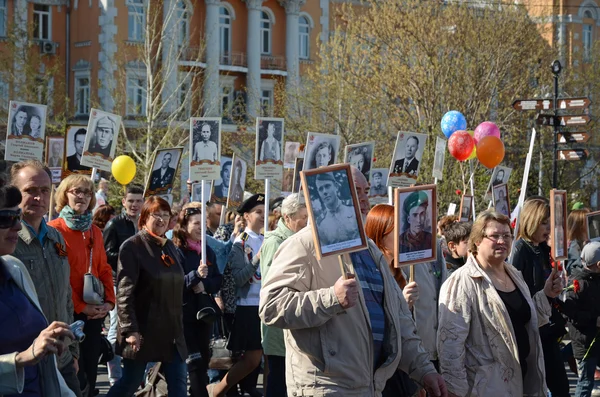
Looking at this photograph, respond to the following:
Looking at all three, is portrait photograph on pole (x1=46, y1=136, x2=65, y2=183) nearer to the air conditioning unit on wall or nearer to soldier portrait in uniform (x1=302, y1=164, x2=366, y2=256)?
soldier portrait in uniform (x1=302, y1=164, x2=366, y2=256)

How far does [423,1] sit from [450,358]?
24764 mm

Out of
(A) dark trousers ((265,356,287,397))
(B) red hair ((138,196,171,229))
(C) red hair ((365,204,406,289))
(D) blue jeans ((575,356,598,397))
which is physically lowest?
(D) blue jeans ((575,356,598,397))

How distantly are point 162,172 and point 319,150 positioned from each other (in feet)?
6.69

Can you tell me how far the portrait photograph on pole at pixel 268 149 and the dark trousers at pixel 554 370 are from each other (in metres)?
5.44

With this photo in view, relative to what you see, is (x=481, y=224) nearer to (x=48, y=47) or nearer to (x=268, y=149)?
(x=268, y=149)

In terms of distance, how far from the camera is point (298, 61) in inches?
1923

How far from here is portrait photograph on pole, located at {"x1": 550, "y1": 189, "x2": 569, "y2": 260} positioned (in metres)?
7.96

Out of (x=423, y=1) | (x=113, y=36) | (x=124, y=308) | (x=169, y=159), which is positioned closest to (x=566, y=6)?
(x=113, y=36)

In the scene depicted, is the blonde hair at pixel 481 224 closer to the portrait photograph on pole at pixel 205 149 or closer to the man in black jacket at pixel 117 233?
the man in black jacket at pixel 117 233

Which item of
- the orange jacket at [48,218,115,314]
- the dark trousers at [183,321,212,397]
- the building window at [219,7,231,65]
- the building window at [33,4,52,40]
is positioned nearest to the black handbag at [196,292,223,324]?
the dark trousers at [183,321,212,397]

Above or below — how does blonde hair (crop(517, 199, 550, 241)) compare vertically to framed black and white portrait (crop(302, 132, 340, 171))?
below

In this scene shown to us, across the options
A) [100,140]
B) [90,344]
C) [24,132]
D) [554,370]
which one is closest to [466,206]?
[100,140]

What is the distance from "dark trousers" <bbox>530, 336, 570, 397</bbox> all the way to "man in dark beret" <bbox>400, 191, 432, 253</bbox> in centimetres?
222

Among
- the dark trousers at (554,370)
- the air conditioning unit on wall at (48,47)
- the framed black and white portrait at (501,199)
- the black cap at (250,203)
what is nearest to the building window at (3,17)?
the air conditioning unit on wall at (48,47)
